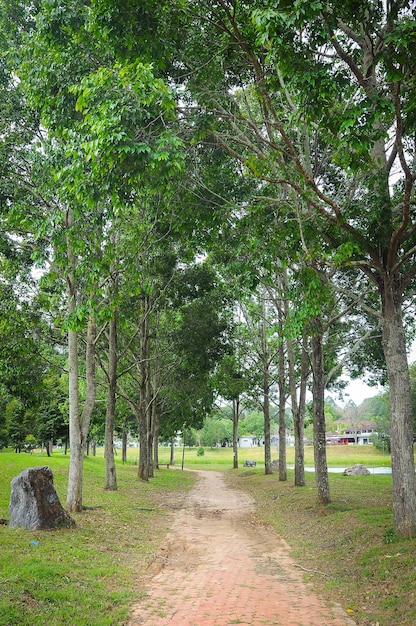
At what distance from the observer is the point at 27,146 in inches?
525

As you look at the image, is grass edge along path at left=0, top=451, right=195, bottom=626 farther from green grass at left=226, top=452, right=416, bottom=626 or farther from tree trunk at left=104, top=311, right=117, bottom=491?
tree trunk at left=104, top=311, right=117, bottom=491

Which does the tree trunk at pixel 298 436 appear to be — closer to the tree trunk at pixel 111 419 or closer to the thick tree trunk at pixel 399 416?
the tree trunk at pixel 111 419

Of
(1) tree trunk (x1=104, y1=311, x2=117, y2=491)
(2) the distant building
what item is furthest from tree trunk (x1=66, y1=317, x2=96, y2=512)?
(2) the distant building

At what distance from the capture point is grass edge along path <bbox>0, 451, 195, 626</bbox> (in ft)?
20.4

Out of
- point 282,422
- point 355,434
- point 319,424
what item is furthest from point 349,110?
point 355,434

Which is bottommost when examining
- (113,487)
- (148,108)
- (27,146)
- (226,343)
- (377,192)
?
(113,487)

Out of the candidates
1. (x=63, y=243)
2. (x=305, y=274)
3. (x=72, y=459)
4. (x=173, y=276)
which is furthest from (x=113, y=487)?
(x=305, y=274)

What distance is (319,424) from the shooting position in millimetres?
15188

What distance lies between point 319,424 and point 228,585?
7950 mm

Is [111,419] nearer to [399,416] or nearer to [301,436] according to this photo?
[301,436]

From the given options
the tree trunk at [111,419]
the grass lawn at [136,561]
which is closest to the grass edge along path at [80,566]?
the grass lawn at [136,561]

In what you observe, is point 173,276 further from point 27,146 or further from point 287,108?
point 287,108

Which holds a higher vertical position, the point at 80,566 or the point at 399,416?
the point at 399,416

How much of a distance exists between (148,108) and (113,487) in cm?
1474
